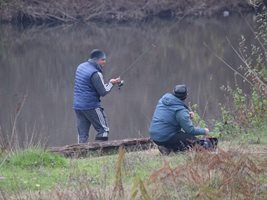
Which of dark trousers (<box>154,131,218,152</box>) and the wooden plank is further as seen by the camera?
the wooden plank

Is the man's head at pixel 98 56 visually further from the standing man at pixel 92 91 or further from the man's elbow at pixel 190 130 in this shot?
the man's elbow at pixel 190 130

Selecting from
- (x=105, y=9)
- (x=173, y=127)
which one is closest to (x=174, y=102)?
(x=173, y=127)

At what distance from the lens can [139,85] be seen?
69.1 ft

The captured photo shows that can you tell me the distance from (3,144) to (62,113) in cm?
772

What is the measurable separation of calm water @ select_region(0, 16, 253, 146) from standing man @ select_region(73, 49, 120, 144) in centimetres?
235

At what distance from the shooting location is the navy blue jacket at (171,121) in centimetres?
953

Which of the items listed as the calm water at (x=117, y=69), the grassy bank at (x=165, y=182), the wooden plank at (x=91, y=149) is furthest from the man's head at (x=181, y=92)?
the calm water at (x=117, y=69)

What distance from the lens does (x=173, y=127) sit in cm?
973

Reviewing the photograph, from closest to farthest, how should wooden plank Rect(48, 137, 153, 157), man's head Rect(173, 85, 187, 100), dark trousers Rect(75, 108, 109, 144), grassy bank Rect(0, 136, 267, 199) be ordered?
grassy bank Rect(0, 136, 267, 199) < man's head Rect(173, 85, 187, 100) < wooden plank Rect(48, 137, 153, 157) < dark trousers Rect(75, 108, 109, 144)

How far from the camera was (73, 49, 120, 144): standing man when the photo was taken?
1160 centimetres

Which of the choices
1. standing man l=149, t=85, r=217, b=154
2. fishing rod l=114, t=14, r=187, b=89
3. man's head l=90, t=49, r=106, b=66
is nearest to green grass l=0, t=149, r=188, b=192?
standing man l=149, t=85, r=217, b=154

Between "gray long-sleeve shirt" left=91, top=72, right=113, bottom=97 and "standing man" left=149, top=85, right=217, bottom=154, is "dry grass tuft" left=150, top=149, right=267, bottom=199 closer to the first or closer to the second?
"standing man" left=149, top=85, right=217, bottom=154

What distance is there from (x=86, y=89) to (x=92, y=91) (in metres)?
0.09

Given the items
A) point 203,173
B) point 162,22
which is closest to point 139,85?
point 203,173
